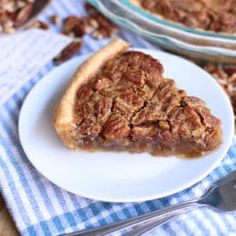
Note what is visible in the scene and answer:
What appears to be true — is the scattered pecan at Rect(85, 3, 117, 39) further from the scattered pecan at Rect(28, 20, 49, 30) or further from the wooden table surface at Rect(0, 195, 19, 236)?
the wooden table surface at Rect(0, 195, 19, 236)

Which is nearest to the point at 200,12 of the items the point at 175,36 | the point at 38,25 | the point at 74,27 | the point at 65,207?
the point at 175,36

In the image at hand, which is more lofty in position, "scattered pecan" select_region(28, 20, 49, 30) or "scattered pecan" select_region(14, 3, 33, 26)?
"scattered pecan" select_region(14, 3, 33, 26)

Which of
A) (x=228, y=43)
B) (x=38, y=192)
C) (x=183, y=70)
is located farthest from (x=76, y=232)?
(x=228, y=43)

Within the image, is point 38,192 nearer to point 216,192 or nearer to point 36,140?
point 36,140

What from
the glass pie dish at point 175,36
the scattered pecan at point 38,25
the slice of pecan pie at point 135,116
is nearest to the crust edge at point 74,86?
the slice of pecan pie at point 135,116

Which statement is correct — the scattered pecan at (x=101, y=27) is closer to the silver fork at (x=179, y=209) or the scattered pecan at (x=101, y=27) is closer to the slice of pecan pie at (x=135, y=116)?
the slice of pecan pie at (x=135, y=116)

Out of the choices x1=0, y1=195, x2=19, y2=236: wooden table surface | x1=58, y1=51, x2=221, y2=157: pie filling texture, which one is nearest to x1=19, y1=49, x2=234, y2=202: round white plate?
x1=58, y1=51, x2=221, y2=157: pie filling texture

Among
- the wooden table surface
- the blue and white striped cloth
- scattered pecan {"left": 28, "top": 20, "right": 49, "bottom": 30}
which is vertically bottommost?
the wooden table surface
